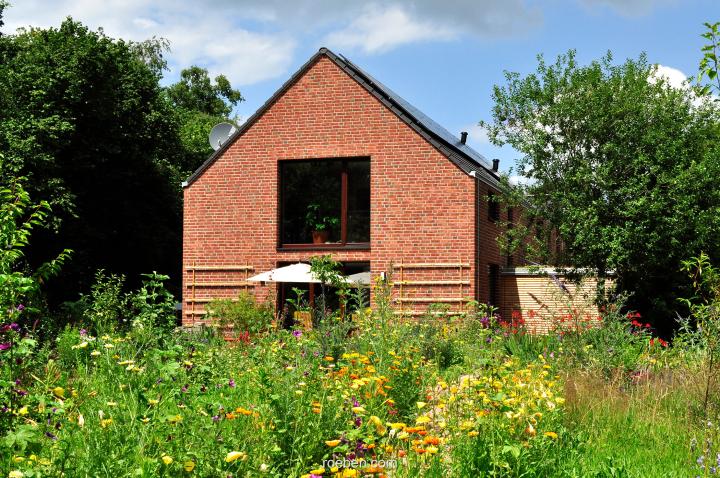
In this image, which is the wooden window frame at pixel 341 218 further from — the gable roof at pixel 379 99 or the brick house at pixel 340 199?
the gable roof at pixel 379 99

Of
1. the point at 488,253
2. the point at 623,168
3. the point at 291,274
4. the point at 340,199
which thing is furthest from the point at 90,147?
the point at 623,168

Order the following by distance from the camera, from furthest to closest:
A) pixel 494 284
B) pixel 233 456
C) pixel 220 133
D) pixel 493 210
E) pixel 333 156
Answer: pixel 220 133
pixel 494 284
pixel 493 210
pixel 333 156
pixel 233 456

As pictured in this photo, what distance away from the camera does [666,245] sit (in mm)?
17641

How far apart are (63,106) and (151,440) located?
23753 millimetres

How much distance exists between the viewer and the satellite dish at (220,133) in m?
23.0

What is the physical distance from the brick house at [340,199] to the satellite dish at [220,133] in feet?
5.05

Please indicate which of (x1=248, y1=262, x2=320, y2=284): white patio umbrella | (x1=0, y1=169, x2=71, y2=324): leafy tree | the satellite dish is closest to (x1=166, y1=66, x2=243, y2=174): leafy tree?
the satellite dish

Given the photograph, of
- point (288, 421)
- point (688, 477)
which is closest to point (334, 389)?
point (288, 421)

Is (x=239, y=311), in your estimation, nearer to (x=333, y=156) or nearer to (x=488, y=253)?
(x=333, y=156)

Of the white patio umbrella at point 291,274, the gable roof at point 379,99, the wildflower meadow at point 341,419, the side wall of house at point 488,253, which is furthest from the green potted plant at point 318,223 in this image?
the wildflower meadow at point 341,419

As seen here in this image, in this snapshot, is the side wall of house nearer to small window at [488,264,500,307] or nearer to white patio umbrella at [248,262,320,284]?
small window at [488,264,500,307]

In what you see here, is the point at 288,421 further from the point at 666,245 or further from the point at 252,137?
the point at 252,137

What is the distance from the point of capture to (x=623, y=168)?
1847 centimetres

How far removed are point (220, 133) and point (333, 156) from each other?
421cm
